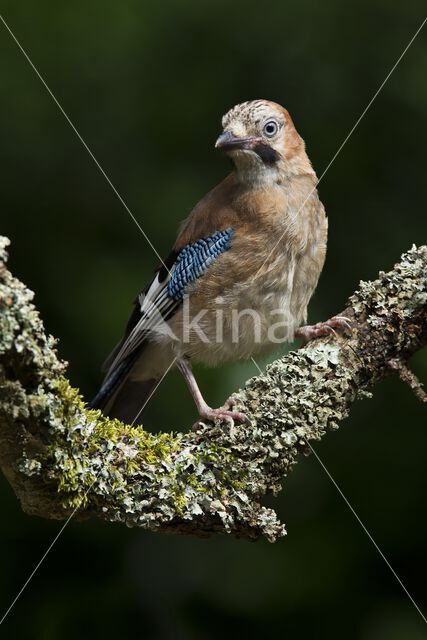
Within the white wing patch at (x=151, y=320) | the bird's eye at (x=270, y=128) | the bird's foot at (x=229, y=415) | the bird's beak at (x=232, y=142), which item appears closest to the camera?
the bird's foot at (x=229, y=415)

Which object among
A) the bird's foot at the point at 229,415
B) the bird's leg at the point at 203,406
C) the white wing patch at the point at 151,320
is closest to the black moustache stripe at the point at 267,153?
the white wing patch at the point at 151,320

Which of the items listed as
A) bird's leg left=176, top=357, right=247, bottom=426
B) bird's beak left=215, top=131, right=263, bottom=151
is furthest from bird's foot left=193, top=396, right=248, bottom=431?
bird's beak left=215, top=131, right=263, bottom=151

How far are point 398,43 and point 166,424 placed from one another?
2216 millimetres

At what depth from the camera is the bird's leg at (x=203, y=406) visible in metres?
3.38

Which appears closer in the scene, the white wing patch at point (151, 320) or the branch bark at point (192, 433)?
the branch bark at point (192, 433)

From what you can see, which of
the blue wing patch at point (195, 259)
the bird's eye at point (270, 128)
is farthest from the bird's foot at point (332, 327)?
the bird's eye at point (270, 128)

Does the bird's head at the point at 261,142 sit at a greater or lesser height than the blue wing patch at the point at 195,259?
greater

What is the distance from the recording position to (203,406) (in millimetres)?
3982

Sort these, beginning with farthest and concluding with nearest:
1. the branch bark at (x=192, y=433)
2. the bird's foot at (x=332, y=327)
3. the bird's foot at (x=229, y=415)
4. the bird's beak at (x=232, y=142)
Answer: the bird's beak at (x=232, y=142) → the bird's foot at (x=332, y=327) → the bird's foot at (x=229, y=415) → the branch bark at (x=192, y=433)

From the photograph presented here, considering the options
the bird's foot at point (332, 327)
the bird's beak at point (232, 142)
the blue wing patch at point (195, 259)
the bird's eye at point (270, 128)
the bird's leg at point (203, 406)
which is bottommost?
the bird's leg at point (203, 406)

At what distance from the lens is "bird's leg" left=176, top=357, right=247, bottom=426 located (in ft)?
11.1

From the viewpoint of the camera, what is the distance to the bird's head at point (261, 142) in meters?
4.18

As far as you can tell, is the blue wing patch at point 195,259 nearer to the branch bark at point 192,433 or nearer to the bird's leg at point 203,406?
the bird's leg at point 203,406

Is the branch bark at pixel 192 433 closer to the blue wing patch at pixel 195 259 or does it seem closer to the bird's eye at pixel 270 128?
the blue wing patch at pixel 195 259
